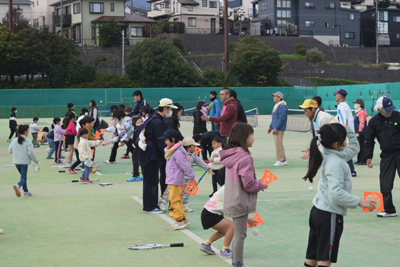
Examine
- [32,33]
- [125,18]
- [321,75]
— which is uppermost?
[125,18]

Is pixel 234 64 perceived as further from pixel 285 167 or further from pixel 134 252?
pixel 134 252

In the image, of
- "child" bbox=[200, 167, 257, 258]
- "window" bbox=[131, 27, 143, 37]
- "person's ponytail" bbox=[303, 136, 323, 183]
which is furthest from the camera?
"window" bbox=[131, 27, 143, 37]

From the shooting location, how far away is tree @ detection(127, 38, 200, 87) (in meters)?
57.6

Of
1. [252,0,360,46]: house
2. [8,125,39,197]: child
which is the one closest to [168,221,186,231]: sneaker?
[8,125,39,197]: child

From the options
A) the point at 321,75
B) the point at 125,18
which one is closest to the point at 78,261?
the point at 321,75

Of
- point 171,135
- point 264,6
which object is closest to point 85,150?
point 171,135

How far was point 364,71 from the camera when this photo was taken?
71.1 m

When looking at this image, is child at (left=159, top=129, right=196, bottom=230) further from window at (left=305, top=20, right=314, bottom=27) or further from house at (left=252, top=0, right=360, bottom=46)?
window at (left=305, top=20, right=314, bottom=27)

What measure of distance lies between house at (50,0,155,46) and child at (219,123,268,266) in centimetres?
6904

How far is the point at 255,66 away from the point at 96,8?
93.4 ft

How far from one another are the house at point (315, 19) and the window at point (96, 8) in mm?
28003

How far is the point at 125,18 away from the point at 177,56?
769 inches

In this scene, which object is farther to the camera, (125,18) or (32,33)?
(125,18)

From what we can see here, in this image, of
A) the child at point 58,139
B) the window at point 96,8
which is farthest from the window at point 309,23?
the child at point 58,139
